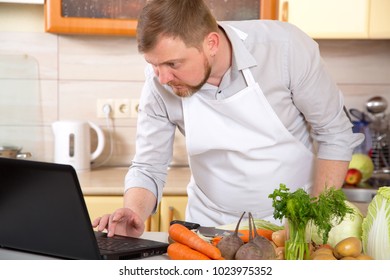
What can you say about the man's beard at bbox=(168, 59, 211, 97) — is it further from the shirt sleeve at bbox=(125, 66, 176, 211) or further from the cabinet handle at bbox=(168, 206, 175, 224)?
the cabinet handle at bbox=(168, 206, 175, 224)

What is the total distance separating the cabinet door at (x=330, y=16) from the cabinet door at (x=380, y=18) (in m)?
0.02

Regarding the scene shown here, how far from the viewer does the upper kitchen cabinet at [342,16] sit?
9.57 ft

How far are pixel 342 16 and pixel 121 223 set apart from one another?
5.35 feet

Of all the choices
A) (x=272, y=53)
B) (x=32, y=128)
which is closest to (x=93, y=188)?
(x=32, y=128)

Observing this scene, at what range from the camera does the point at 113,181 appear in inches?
115

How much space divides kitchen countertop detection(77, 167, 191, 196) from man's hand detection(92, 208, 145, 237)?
1.12 m

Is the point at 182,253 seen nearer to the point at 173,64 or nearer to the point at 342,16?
the point at 173,64

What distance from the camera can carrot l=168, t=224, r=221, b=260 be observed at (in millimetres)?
1382

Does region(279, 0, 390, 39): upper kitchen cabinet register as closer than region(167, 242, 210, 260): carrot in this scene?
No

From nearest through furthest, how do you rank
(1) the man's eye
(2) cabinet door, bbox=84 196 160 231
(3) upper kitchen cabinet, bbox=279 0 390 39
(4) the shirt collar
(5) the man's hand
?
(5) the man's hand
(1) the man's eye
(4) the shirt collar
(2) cabinet door, bbox=84 196 160 231
(3) upper kitchen cabinet, bbox=279 0 390 39

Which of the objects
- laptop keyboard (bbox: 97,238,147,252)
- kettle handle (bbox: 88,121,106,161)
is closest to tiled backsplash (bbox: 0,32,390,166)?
kettle handle (bbox: 88,121,106,161)

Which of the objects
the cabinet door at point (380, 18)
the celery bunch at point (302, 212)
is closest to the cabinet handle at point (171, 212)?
the cabinet door at point (380, 18)

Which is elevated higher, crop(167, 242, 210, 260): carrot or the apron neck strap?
the apron neck strap

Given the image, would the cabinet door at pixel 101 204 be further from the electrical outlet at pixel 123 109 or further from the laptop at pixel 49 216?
the laptop at pixel 49 216
